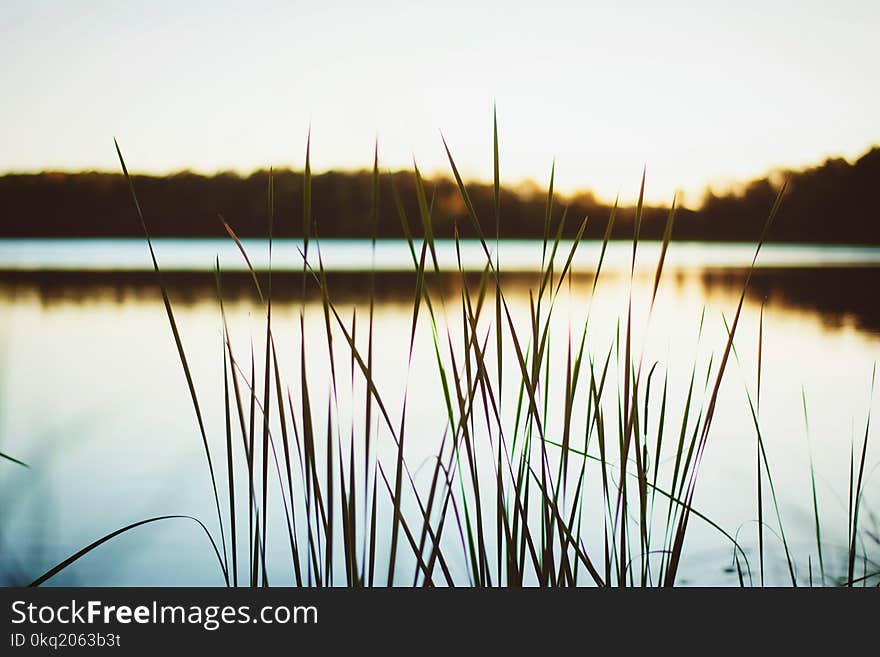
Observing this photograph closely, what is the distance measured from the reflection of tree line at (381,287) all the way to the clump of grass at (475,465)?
60.8 inches

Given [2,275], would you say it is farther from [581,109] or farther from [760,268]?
[760,268]

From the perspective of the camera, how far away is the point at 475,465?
700 mm

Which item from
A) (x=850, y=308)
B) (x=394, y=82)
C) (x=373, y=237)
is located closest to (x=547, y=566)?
(x=373, y=237)

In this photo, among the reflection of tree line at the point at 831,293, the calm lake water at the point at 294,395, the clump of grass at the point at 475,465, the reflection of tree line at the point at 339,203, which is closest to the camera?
the clump of grass at the point at 475,465

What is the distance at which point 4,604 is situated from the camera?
0.92 m

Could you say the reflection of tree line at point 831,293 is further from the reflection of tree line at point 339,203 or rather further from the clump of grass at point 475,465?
the clump of grass at point 475,465

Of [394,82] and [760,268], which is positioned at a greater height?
[394,82]

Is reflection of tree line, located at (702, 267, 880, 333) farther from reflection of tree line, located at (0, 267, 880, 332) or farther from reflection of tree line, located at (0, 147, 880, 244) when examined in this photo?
reflection of tree line, located at (0, 147, 880, 244)

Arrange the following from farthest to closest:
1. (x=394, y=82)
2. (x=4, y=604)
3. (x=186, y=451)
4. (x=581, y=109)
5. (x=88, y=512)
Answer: (x=186, y=451), (x=88, y=512), (x=581, y=109), (x=394, y=82), (x=4, y=604)

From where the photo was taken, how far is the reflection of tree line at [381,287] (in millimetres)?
4445

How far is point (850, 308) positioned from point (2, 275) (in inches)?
265

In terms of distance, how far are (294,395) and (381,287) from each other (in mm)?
4349

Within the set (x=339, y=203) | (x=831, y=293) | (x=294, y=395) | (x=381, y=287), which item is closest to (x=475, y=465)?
(x=339, y=203)

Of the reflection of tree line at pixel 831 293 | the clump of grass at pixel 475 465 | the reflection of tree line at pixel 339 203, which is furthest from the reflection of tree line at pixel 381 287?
the clump of grass at pixel 475 465
